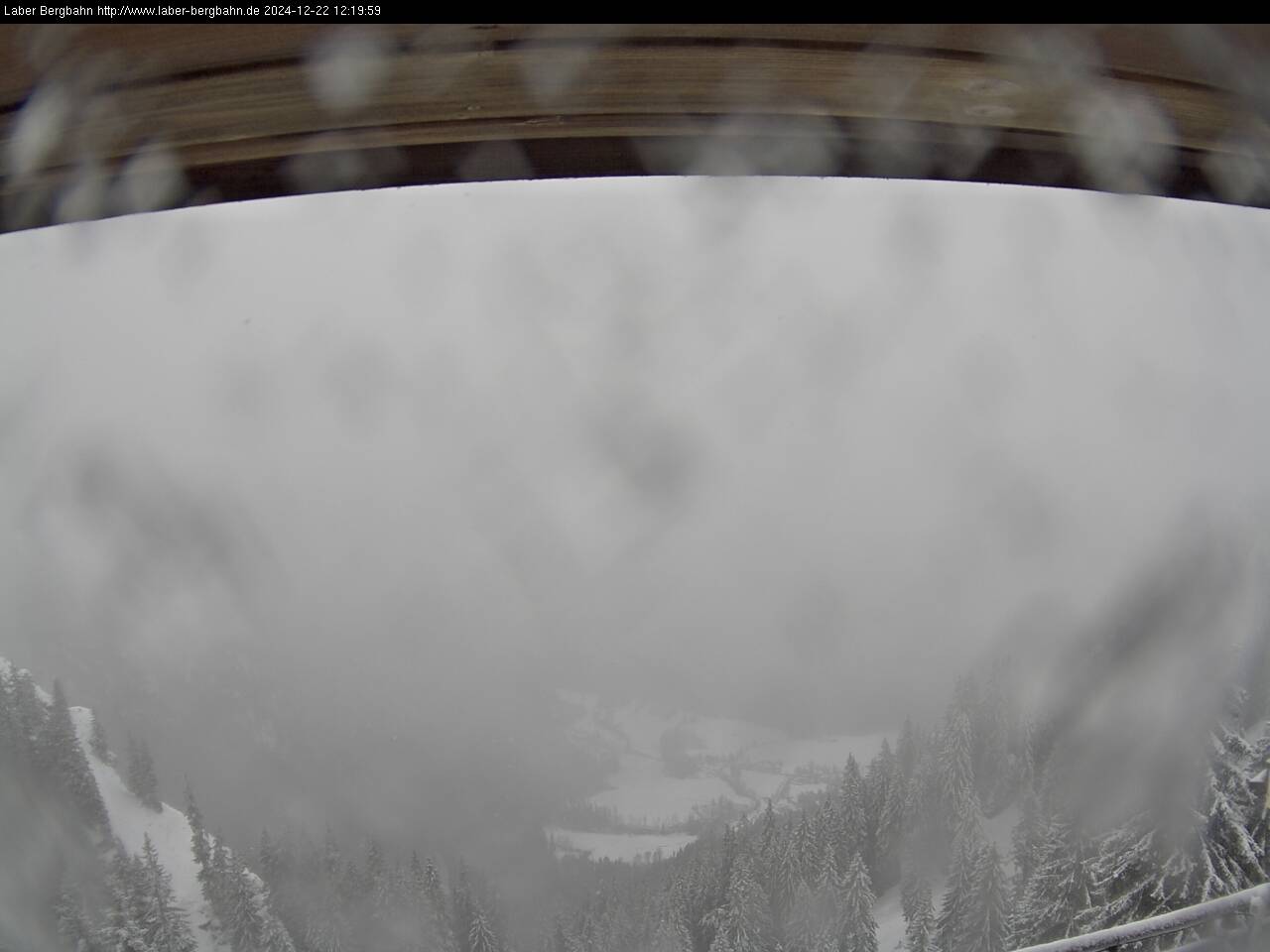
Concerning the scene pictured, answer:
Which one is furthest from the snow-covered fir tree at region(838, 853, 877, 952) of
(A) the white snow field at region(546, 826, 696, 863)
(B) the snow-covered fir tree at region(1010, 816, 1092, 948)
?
(A) the white snow field at region(546, 826, 696, 863)

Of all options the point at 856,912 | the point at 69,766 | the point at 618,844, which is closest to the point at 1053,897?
the point at 856,912

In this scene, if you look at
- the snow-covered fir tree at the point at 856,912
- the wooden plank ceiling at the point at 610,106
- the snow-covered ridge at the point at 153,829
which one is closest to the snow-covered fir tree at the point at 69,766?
the snow-covered ridge at the point at 153,829

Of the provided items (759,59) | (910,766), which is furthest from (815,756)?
(759,59)

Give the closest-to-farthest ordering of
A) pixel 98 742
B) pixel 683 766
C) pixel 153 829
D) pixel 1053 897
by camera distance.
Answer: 1. pixel 1053 897
2. pixel 153 829
3. pixel 98 742
4. pixel 683 766

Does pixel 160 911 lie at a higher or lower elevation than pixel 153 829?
lower

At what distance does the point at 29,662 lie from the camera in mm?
5348

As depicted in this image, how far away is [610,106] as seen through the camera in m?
1.64

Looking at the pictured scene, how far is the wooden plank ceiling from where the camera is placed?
4.48 ft

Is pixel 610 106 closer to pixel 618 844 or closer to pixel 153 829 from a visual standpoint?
pixel 153 829

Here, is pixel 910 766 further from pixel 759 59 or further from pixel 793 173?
pixel 759 59

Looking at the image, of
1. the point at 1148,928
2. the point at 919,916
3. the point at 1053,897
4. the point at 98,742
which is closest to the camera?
the point at 1148,928

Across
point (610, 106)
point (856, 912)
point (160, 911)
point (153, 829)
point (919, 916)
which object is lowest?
point (919, 916)

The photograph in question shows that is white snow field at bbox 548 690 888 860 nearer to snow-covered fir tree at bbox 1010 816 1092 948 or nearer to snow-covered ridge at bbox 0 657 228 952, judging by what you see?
snow-covered fir tree at bbox 1010 816 1092 948
